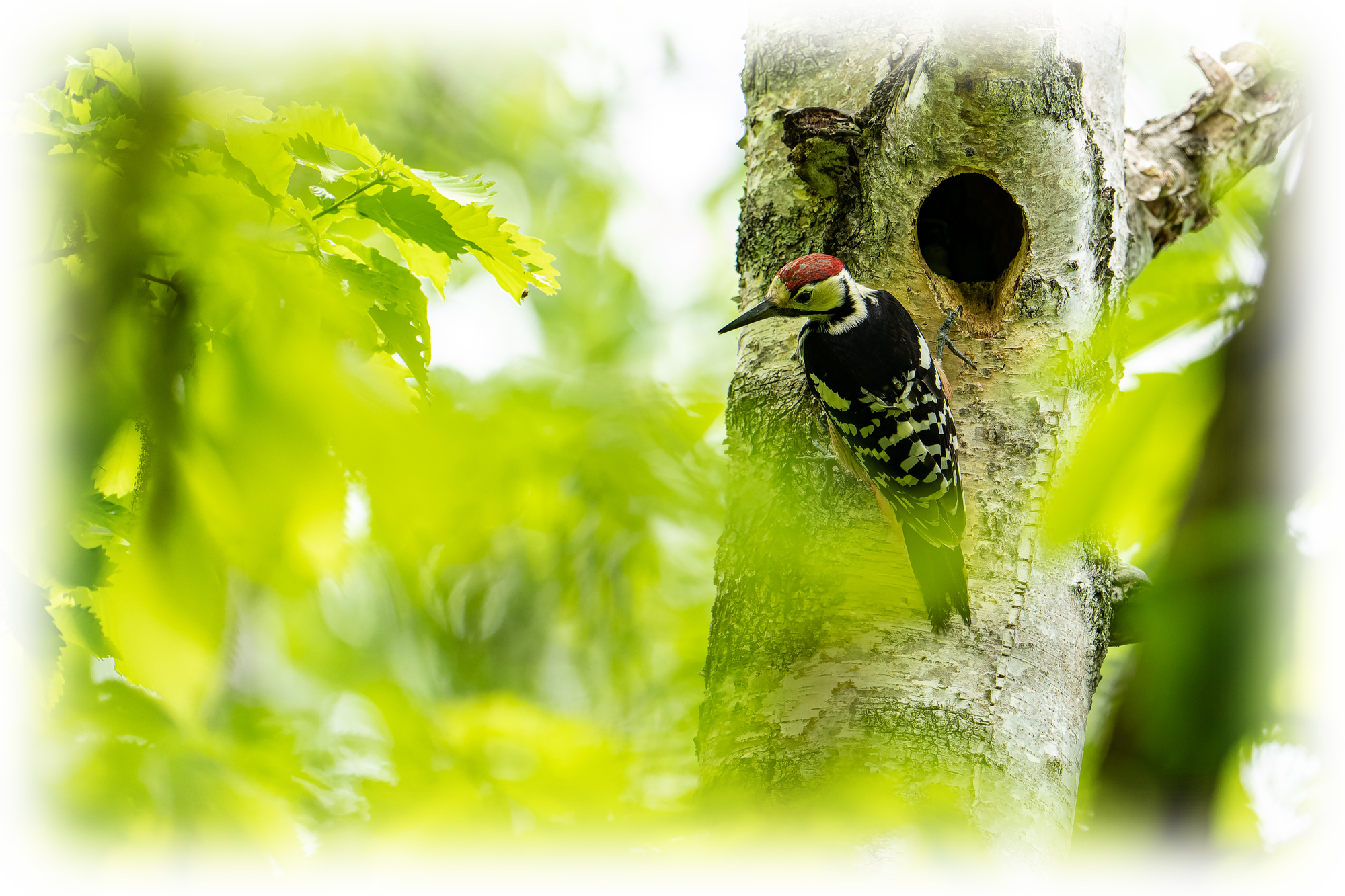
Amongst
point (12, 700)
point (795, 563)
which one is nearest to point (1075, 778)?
point (795, 563)

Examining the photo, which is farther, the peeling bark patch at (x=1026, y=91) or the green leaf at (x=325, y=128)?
the peeling bark patch at (x=1026, y=91)

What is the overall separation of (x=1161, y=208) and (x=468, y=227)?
221 centimetres

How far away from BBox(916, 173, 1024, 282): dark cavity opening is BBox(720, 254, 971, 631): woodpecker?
32 centimetres

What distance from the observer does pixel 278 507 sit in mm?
853

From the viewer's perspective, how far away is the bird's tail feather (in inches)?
68.4

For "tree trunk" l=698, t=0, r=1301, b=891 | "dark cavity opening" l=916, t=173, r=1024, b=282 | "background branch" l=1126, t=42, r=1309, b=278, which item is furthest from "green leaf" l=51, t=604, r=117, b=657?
"background branch" l=1126, t=42, r=1309, b=278

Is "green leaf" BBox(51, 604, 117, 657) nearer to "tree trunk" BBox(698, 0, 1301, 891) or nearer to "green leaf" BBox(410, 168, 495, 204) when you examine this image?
"green leaf" BBox(410, 168, 495, 204)

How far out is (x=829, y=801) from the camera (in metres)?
0.88

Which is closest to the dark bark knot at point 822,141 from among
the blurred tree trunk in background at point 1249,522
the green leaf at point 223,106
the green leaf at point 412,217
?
the green leaf at point 412,217

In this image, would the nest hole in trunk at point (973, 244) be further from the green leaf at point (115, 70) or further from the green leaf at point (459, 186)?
the green leaf at point (115, 70)

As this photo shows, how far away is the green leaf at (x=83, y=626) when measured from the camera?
4.77 ft

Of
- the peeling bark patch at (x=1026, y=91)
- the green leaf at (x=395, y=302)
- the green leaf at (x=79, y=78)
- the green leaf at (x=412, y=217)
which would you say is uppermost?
the peeling bark patch at (x=1026, y=91)

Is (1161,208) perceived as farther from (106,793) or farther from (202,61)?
(106,793)

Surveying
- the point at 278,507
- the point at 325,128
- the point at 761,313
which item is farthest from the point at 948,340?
the point at 278,507
